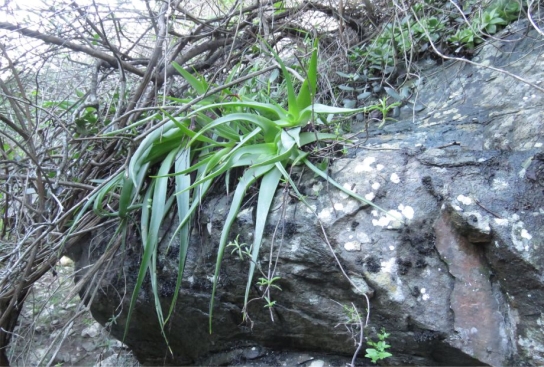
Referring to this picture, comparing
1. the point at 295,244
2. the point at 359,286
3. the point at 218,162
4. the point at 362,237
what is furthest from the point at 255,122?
the point at 359,286

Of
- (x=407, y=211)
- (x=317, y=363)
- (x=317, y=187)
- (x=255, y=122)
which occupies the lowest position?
(x=317, y=363)

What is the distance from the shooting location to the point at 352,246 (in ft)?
5.88

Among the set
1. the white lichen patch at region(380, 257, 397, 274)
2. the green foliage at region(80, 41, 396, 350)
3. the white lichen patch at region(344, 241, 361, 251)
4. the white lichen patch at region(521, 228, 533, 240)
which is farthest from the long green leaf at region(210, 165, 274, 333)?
the white lichen patch at region(521, 228, 533, 240)

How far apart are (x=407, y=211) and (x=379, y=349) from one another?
50cm

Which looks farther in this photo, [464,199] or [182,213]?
[182,213]

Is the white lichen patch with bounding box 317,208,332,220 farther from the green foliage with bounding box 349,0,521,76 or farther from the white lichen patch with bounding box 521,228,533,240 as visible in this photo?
the green foliage with bounding box 349,0,521,76

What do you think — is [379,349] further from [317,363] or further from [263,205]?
[263,205]

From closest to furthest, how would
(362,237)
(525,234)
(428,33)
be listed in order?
(525,234), (362,237), (428,33)

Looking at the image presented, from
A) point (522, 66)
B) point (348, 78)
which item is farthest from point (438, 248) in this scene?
point (348, 78)

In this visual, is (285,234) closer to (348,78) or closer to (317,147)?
(317,147)

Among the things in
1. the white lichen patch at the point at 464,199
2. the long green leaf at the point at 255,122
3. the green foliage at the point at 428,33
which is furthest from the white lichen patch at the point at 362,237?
the green foliage at the point at 428,33

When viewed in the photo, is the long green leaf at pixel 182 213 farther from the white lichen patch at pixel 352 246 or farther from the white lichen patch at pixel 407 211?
the white lichen patch at pixel 407 211

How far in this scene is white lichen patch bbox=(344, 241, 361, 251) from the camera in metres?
1.79

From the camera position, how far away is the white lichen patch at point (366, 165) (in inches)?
76.4
